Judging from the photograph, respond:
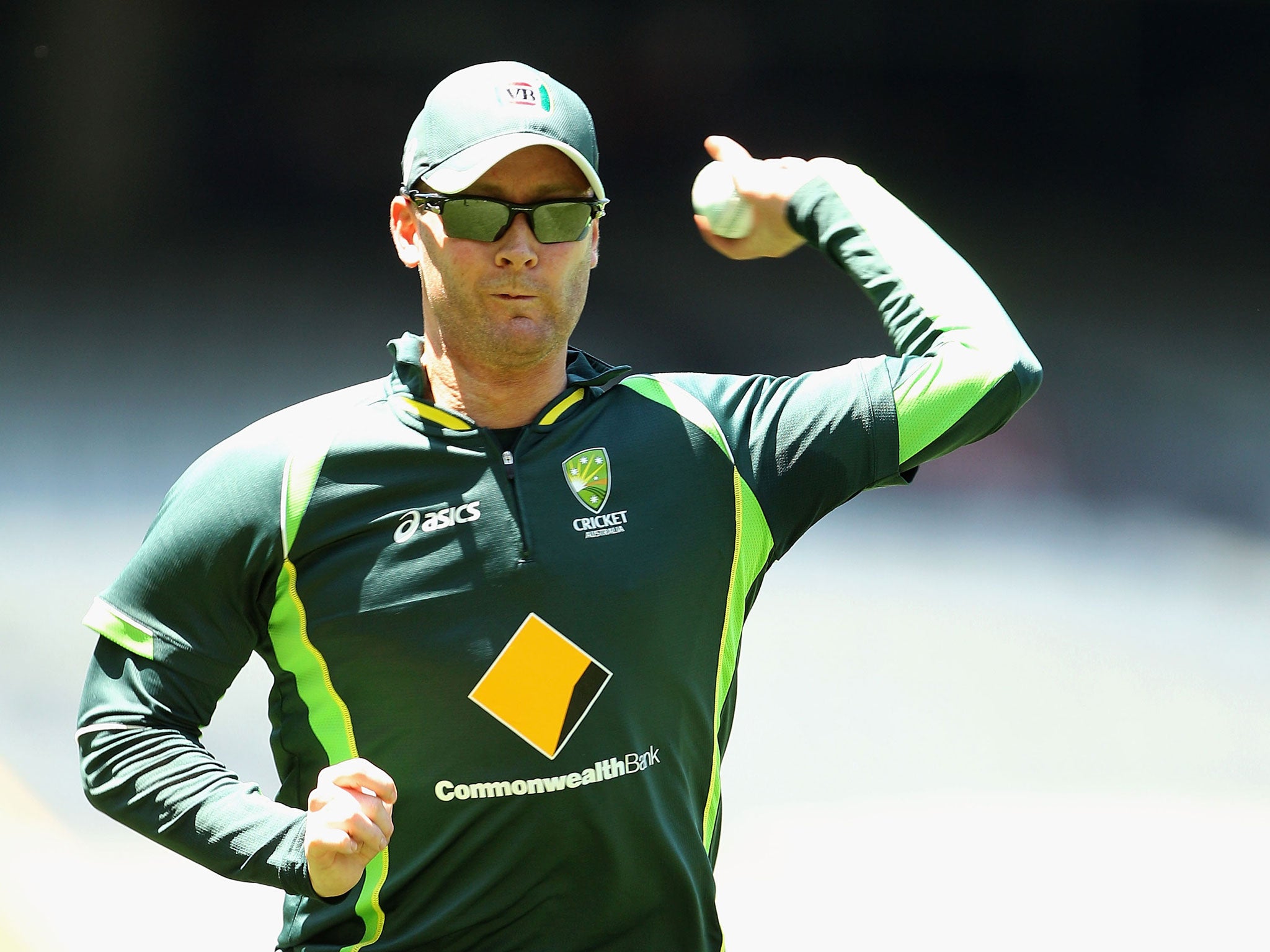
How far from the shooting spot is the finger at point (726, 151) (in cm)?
187

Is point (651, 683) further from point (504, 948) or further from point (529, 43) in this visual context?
point (529, 43)

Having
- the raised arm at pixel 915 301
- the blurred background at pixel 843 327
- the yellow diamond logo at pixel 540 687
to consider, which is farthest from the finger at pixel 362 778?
the blurred background at pixel 843 327

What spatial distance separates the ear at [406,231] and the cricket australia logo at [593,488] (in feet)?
1.08

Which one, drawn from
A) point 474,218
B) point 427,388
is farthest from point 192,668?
point 474,218

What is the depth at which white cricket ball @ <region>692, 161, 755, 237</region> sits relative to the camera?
183 cm

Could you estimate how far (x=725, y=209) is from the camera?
6.02 feet

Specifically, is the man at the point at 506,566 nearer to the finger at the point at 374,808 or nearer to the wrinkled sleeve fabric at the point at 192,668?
the wrinkled sleeve fabric at the point at 192,668

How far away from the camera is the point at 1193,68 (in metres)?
4.71

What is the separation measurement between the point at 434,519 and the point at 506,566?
103 millimetres

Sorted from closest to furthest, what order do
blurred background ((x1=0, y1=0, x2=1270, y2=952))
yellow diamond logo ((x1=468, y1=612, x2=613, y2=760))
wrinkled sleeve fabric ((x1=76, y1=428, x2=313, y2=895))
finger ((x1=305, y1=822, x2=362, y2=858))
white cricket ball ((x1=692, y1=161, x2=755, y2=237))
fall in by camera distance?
finger ((x1=305, y1=822, x2=362, y2=858))
wrinkled sleeve fabric ((x1=76, y1=428, x2=313, y2=895))
yellow diamond logo ((x1=468, y1=612, x2=613, y2=760))
white cricket ball ((x1=692, y1=161, x2=755, y2=237))
blurred background ((x1=0, y1=0, x2=1270, y2=952))

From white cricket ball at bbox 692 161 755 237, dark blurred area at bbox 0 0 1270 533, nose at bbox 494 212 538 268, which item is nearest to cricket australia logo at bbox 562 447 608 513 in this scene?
nose at bbox 494 212 538 268

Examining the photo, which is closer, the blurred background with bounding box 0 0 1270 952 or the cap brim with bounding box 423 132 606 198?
the cap brim with bounding box 423 132 606 198

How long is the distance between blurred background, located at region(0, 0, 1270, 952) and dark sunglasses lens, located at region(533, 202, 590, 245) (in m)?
2.62

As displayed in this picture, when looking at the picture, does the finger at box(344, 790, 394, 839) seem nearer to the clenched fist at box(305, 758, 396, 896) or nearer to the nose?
the clenched fist at box(305, 758, 396, 896)
